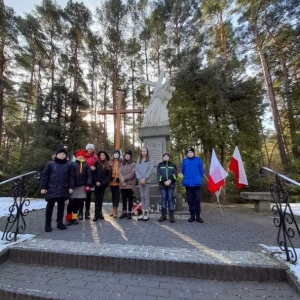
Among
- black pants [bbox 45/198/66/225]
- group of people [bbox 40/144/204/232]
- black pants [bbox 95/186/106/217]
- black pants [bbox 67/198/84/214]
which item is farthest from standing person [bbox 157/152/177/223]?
black pants [bbox 45/198/66/225]

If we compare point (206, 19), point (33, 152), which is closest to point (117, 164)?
point (33, 152)

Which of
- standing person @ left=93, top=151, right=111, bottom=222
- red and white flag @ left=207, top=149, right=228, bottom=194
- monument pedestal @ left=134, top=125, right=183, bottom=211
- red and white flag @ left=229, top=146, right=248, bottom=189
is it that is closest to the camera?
standing person @ left=93, top=151, right=111, bottom=222

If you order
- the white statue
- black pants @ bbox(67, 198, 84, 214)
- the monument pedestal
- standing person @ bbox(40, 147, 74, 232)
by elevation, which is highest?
the white statue

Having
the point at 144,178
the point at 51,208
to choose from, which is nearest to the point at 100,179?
the point at 144,178

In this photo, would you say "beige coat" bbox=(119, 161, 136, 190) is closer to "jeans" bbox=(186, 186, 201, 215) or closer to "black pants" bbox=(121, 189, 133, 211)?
"black pants" bbox=(121, 189, 133, 211)

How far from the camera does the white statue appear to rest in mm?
6844

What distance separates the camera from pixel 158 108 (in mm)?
6988

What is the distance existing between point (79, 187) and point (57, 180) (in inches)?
27.3

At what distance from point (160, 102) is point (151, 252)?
524cm

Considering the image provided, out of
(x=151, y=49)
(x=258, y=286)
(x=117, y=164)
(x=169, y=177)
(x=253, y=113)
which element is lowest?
(x=258, y=286)

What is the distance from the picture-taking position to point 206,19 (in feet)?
47.6

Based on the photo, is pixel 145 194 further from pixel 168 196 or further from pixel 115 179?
pixel 115 179

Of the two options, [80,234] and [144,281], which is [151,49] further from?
[144,281]

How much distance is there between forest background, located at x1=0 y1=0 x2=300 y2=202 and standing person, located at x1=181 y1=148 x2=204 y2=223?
19.5 feet
